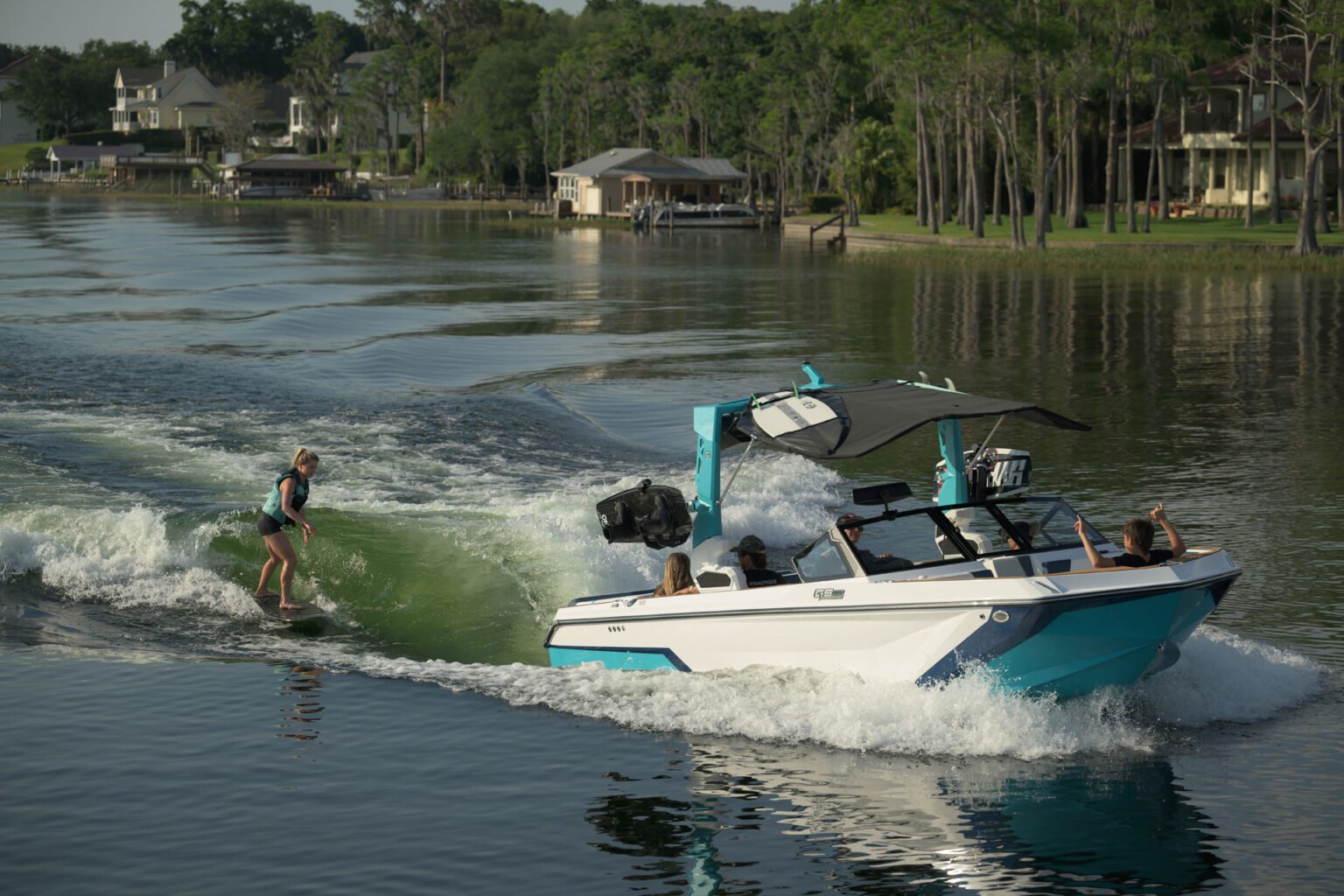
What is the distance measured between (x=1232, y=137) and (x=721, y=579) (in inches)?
3006

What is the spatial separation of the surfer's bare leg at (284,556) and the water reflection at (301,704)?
2344 mm

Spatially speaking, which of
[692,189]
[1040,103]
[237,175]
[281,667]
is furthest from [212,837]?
[237,175]

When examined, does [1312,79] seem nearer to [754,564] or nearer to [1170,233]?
[1170,233]

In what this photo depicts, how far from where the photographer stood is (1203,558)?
40.9ft

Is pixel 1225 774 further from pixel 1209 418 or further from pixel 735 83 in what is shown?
pixel 735 83

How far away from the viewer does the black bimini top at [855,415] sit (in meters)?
13.1

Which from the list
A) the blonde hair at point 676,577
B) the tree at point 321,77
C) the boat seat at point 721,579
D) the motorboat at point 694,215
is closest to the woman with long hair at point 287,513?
the blonde hair at point 676,577

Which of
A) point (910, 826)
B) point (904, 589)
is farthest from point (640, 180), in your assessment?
point (910, 826)

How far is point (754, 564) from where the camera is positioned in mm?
14086

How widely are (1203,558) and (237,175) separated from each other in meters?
169

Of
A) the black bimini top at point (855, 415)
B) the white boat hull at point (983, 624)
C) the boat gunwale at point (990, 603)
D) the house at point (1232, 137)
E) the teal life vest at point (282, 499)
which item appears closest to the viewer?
the boat gunwale at point (990, 603)

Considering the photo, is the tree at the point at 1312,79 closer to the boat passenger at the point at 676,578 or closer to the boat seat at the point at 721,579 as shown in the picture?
the boat passenger at the point at 676,578

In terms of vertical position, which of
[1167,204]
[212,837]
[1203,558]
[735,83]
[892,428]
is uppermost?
[735,83]

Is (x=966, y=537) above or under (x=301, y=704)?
above
